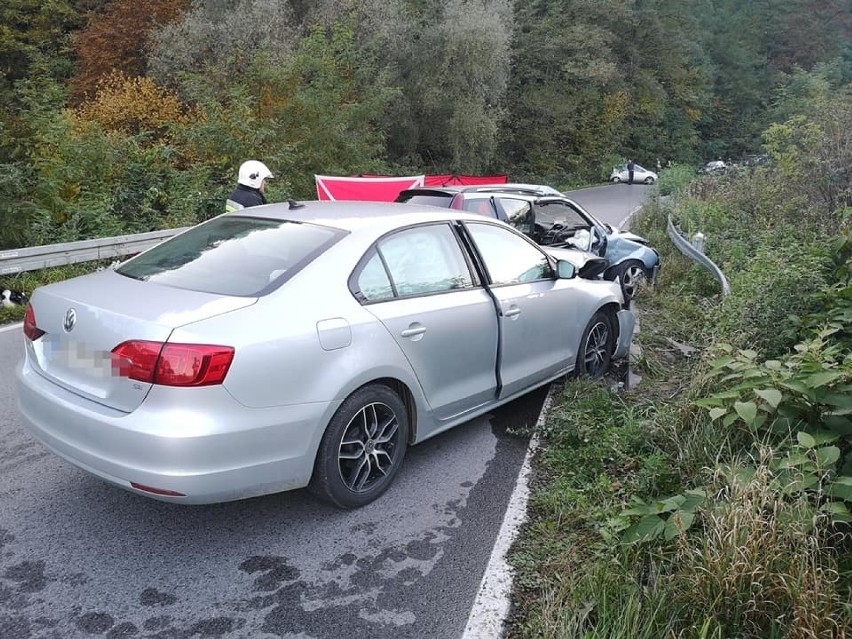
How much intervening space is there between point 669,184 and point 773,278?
16310 millimetres

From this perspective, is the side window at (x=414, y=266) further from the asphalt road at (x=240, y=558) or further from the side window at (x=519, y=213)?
the side window at (x=519, y=213)

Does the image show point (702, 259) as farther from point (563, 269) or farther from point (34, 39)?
point (34, 39)

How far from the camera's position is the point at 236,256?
13.1 feet

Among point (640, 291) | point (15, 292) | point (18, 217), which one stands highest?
point (18, 217)

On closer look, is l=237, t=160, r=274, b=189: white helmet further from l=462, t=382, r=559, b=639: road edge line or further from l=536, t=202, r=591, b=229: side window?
l=462, t=382, r=559, b=639: road edge line

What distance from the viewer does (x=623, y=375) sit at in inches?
251

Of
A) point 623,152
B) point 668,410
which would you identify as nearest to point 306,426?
point 668,410

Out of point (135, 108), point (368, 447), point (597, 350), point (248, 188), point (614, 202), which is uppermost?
point (135, 108)

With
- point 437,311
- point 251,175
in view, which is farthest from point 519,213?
point 437,311

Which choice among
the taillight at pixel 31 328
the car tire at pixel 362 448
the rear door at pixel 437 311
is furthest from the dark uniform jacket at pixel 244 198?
the car tire at pixel 362 448

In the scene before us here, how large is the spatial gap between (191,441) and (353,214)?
193cm

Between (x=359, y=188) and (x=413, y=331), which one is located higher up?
(x=359, y=188)

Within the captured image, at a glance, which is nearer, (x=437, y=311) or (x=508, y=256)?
(x=437, y=311)

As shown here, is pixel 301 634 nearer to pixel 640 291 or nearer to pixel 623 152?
pixel 640 291
